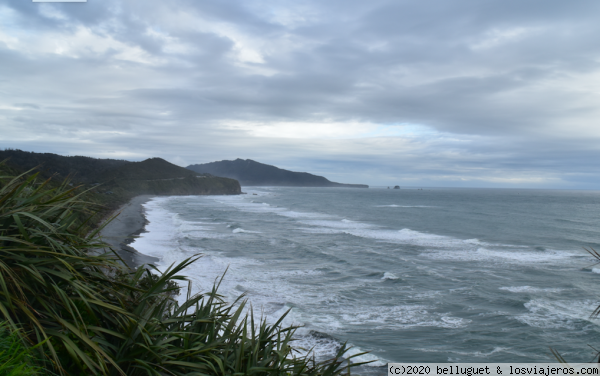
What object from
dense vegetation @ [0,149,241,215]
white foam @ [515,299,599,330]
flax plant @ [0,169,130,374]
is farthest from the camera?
dense vegetation @ [0,149,241,215]

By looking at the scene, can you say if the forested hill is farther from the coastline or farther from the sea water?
the sea water

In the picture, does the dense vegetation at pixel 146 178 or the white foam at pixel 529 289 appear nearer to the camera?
the white foam at pixel 529 289

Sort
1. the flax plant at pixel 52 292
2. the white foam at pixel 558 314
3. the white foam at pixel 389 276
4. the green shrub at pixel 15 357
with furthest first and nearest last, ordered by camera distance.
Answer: the white foam at pixel 389 276
the white foam at pixel 558 314
the flax plant at pixel 52 292
the green shrub at pixel 15 357

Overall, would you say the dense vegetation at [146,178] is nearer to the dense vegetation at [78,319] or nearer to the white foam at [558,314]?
the white foam at [558,314]

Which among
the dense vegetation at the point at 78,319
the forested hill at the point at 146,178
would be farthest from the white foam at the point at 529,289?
the forested hill at the point at 146,178

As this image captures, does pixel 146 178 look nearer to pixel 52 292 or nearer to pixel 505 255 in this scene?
pixel 505 255

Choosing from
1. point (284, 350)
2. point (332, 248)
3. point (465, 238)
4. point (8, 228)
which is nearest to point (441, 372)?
point (284, 350)

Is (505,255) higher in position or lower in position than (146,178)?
lower

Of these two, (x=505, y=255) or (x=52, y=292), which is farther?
(x=505, y=255)

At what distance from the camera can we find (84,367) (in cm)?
272

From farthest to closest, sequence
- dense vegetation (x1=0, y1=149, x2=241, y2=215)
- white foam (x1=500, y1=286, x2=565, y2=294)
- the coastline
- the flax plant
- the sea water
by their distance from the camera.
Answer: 1. dense vegetation (x1=0, y1=149, x2=241, y2=215)
2. the coastline
3. white foam (x1=500, y1=286, x2=565, y2=294)
4. the sea water
5. the flax plant

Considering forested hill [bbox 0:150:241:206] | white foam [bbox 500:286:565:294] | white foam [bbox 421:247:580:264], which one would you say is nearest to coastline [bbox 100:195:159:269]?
white foam [bbox 500:286:565:294]

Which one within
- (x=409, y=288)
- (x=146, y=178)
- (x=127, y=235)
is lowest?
(x=409, y=288)

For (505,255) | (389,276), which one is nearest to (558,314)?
(389,276)
